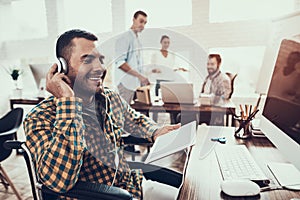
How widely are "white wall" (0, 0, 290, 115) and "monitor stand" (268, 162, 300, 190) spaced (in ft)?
10.5

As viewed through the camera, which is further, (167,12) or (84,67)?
(167,12)

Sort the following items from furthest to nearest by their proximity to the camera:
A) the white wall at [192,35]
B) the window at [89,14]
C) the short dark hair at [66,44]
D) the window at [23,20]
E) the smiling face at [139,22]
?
1. the window at [23,20]
2. the window at [89,14]
3. the white wall at [192,35]
4. the smiling face at [139,22]
5. the short dark hair at [66,44]

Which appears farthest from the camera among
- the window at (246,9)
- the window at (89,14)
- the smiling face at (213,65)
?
the window at (89,14)

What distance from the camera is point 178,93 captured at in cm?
249

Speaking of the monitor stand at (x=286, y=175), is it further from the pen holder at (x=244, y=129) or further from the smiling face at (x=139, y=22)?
the smiling face at (x=139, y=22)

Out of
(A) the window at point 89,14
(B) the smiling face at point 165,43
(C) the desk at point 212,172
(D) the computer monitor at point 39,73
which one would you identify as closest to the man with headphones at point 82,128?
(C) the desk at point 212,172

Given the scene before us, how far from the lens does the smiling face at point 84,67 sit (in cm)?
115

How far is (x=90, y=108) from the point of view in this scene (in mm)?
1244

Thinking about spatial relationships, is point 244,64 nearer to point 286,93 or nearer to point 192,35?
point 192,35

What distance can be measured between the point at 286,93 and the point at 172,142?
1.83 ft

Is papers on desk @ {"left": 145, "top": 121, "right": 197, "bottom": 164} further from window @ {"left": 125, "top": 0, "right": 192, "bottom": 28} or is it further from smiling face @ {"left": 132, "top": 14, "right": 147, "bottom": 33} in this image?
window @ {"left": 125, "top": 0, "right": 192, "bottom": 28}

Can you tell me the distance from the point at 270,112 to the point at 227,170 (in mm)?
363

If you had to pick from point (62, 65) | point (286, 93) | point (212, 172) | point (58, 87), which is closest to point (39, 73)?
point (62, 65)

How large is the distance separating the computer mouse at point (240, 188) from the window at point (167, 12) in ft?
11.7
